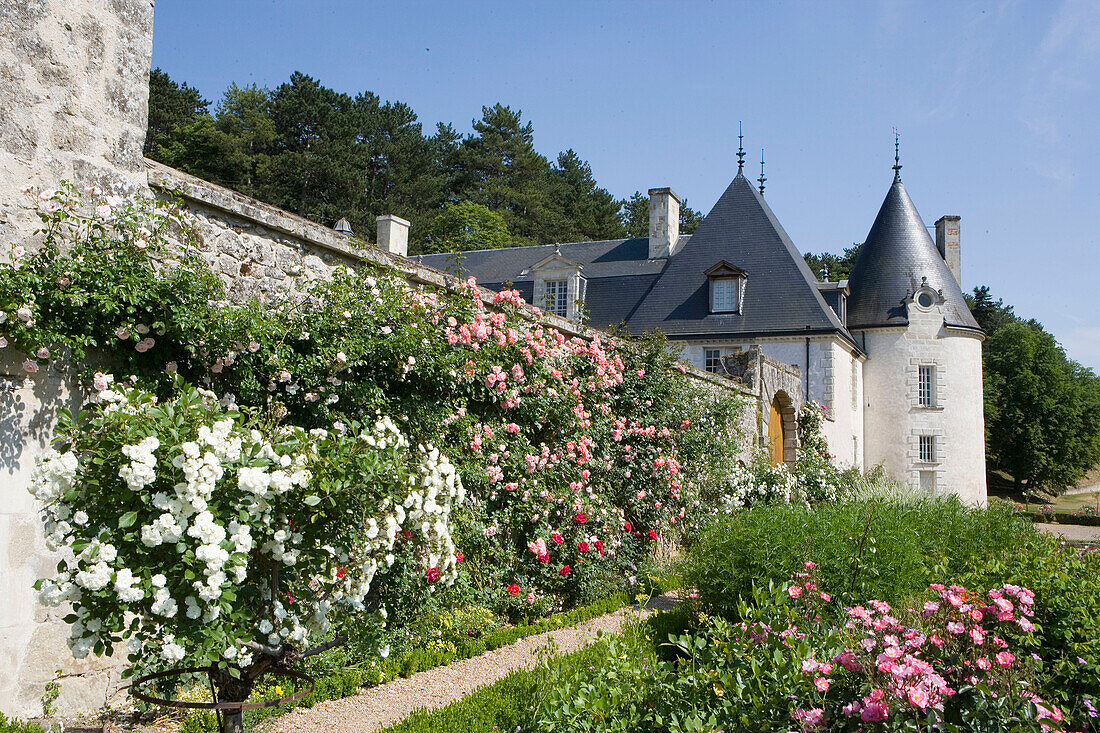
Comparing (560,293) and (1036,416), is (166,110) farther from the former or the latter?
(1036,416)

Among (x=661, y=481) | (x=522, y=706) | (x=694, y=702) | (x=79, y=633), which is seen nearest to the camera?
(x=79, y=633)

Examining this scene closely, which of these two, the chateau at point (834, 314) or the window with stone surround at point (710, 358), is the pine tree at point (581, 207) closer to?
the chateau at point (834, 314)

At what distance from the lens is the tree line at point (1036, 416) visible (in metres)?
32.6

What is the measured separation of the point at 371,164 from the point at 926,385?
2291cm

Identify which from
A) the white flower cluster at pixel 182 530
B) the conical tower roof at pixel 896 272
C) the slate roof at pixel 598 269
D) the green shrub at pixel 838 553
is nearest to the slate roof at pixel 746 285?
the slate roof at pixel 598 269

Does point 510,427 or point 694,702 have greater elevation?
point 510,427

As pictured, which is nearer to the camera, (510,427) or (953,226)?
(510,427)

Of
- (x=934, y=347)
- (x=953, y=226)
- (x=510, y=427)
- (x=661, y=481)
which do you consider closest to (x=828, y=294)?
(x=934, y=347)

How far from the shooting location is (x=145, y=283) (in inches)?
150

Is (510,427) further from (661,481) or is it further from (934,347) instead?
(934,347)

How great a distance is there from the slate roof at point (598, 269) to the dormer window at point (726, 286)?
2138mm

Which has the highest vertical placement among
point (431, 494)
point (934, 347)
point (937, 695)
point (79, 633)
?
point (934, 347)

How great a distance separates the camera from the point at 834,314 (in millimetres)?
19078

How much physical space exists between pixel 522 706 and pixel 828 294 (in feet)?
61.9
